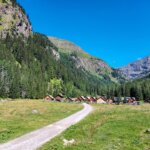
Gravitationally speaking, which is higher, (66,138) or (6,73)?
(6,73)

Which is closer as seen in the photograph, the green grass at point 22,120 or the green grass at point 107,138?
the green grass at point 107,138

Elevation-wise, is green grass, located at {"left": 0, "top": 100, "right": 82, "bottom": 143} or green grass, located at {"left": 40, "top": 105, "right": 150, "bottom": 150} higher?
green grass, located at {"left": 0, "top": 100, "right": 82, "bottom": 143}

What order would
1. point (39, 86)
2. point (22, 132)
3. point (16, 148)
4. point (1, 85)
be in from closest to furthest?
point (16, 148), point (22, 132), point (1, 85), point (39, 86)

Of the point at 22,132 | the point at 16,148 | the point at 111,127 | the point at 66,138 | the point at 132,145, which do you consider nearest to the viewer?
the point at 16,148

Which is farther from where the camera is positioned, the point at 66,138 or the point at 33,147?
the point at 66,138

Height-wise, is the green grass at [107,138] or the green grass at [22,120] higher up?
the green grass at [22,120]

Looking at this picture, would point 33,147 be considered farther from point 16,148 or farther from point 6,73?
point 6,73

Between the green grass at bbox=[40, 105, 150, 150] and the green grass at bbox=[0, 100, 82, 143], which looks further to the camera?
the green grass at bbox=[0, 100, 82, 143]

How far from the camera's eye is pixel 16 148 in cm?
2302

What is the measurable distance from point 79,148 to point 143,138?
9053 millimetres

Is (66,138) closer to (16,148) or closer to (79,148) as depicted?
(79,148)

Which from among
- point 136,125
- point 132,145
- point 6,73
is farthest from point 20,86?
point 132,145

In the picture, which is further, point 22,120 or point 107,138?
point 22,120

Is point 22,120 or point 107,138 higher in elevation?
point 22,120
